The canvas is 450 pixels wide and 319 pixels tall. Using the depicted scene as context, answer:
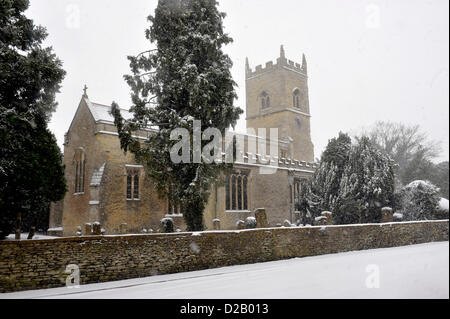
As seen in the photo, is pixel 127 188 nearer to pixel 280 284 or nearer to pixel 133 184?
pixel 133 184

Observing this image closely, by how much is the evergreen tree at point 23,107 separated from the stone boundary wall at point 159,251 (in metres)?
3.33

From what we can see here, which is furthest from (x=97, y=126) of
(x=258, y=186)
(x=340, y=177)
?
(x=340, y=177)

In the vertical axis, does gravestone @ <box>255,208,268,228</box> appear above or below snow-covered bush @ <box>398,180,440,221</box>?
below

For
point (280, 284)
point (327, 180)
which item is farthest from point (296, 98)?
point (280, 284)

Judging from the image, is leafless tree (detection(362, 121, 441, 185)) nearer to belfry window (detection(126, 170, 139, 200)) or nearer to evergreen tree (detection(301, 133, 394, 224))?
evergreen tree (detection(301, 133, 394, 224))

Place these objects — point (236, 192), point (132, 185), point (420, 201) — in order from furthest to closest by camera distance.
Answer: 1. point (236, 192)
2. point (132, 185)
3. point (420, 201)

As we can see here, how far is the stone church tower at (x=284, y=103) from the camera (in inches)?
1617

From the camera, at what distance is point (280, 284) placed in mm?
8445

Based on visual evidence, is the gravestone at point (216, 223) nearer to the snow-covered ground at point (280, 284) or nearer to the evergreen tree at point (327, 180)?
the evergreen tree at point (327, 180)

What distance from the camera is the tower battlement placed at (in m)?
41.7

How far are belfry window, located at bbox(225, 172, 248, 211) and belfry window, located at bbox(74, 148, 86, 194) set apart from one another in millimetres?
10156

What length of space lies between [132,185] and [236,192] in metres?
8.29

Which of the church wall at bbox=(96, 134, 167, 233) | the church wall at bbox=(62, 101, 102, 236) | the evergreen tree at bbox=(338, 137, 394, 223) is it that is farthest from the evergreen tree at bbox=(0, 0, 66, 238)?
the evergreen tree at bbox=(338, 137, 394, 223)

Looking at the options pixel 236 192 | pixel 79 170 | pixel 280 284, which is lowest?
pixel 280 284
